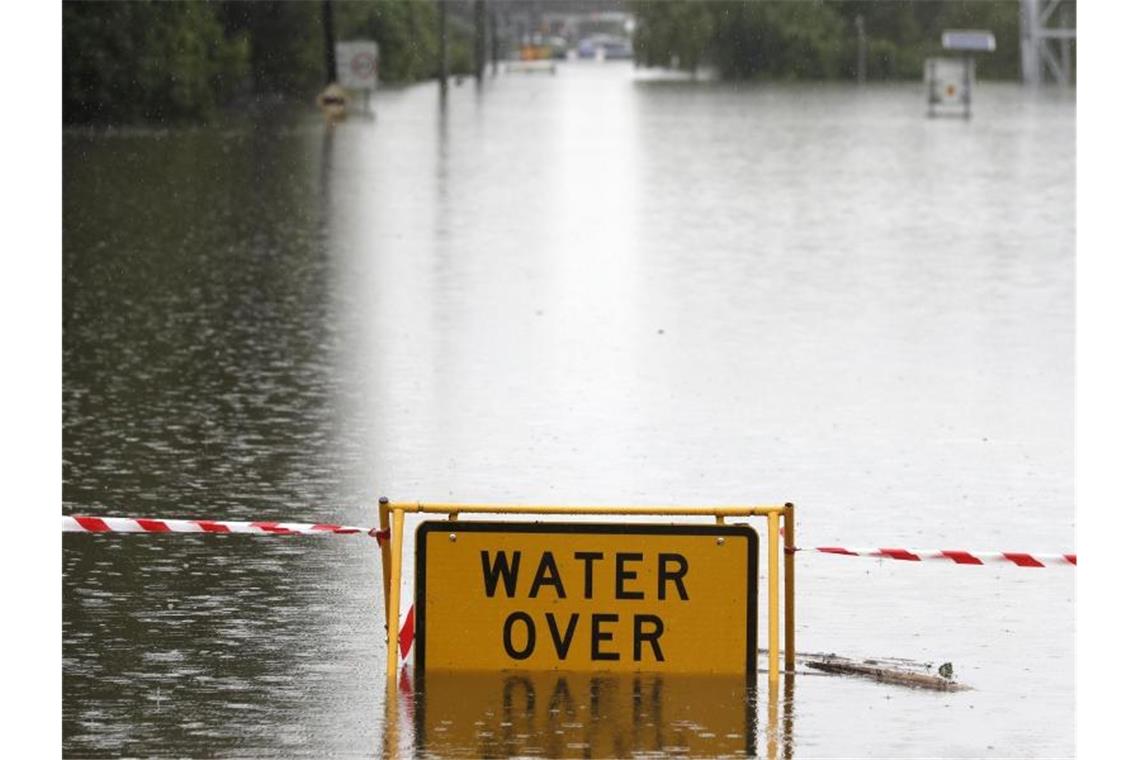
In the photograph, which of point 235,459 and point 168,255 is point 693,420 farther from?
point 168,255

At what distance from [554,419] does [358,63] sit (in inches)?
1845

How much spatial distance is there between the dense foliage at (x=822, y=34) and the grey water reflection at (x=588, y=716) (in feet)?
285

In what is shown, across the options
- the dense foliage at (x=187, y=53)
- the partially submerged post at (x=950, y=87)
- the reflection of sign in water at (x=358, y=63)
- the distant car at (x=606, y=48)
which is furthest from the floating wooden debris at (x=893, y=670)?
the distant car at (x=606, y=48)

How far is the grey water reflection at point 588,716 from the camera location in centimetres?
812

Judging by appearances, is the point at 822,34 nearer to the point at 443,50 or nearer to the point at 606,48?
the point at 443,50

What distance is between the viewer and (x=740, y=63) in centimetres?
10056

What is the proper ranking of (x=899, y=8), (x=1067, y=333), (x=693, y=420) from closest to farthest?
1. (x=693, y=420)
2. (x=1067, y=333)
3. (x=899, y=8)

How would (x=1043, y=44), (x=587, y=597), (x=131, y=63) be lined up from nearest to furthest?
(x=587, y=597), (x=131, y=63), (x=1043, y=44)

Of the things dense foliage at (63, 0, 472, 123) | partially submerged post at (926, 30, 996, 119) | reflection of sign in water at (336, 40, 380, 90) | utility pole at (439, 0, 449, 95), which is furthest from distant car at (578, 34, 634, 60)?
reflection of sign in water at (336, 40, 380, 90)

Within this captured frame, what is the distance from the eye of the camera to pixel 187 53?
53.8 meters

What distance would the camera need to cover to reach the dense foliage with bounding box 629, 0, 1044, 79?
9619 cm

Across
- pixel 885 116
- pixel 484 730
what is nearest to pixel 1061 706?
pixel 484 730

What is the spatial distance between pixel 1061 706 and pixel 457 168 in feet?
103

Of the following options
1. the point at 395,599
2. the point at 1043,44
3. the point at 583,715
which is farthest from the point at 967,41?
the point at 583,715
